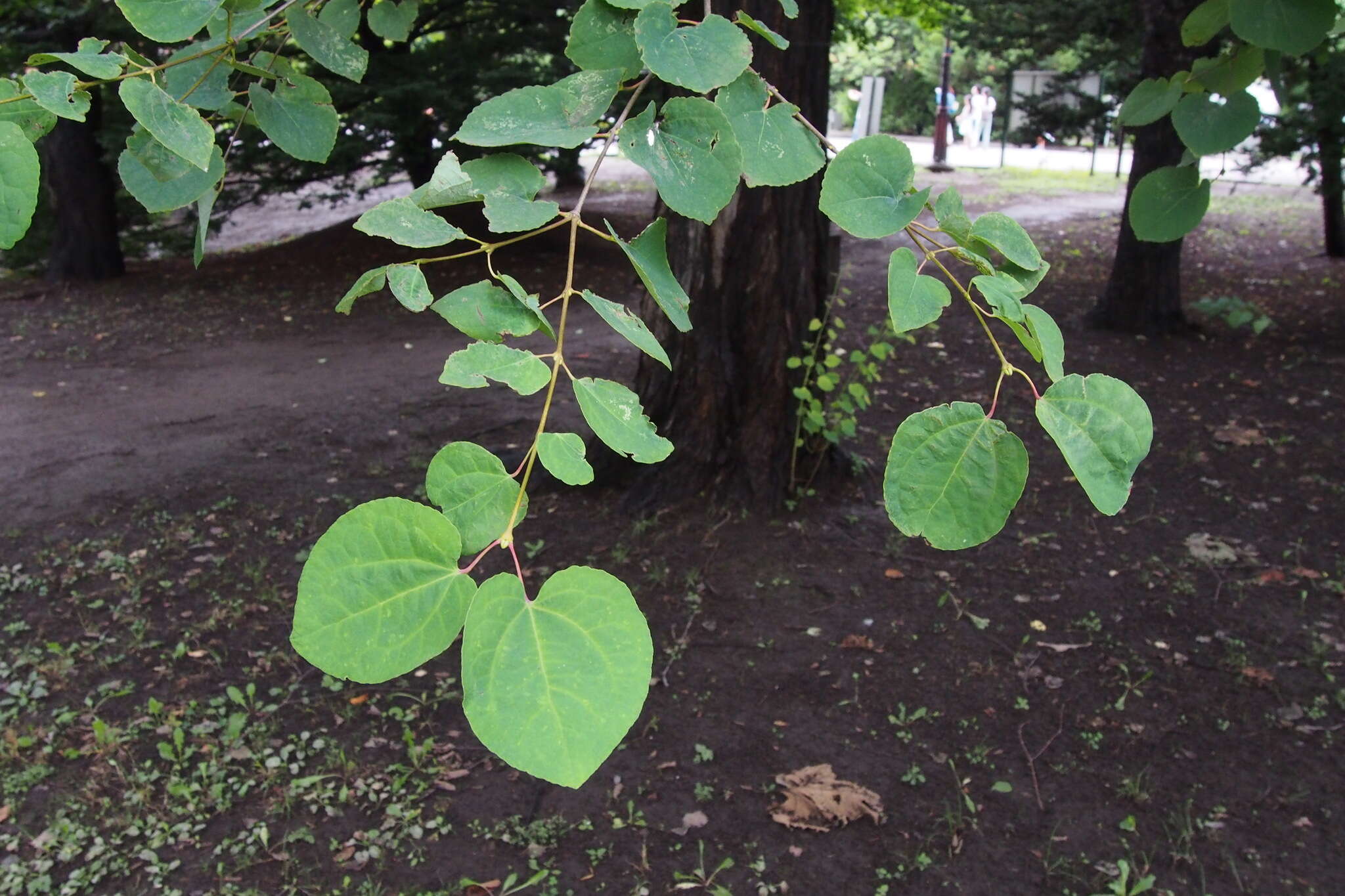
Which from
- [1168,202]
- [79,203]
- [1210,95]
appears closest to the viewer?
[1168,202]

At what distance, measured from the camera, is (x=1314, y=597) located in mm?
3771

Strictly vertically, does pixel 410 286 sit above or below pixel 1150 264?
above

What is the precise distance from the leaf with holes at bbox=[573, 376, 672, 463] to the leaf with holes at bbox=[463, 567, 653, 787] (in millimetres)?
119

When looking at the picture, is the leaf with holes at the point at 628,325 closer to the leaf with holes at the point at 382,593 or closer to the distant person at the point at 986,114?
the leaf with holes at the point at 382,593

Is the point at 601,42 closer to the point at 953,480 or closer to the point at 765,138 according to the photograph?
the point at 765,138

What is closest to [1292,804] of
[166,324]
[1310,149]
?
[1310,149]

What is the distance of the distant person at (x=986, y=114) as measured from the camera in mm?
22172

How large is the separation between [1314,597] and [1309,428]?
194 centimetres

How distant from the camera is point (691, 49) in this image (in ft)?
2.65

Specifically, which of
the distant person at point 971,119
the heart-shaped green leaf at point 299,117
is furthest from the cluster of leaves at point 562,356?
the distant person at point 971,119

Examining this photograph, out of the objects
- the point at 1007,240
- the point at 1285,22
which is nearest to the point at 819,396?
the point at 1285,22

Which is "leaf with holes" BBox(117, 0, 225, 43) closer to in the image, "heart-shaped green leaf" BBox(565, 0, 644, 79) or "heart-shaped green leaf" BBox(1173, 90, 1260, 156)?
"heart-shaped green leaf" BBox(565, 0, 644, 79)

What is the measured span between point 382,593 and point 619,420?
0.71 ft

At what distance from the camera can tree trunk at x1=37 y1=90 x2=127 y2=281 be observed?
356 inches
